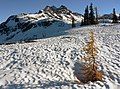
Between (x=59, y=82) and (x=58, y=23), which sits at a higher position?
(x=58, y=23)

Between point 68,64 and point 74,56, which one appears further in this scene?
point 74,56

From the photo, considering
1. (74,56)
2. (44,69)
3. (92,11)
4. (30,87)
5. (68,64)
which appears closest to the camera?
(30,87)

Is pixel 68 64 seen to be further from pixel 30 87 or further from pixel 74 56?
pixel 30 87

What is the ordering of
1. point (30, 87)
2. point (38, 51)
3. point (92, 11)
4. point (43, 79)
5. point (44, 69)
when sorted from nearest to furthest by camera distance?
1. point (30, 87)
2. point (43, 79)
3. point (44, 69)
4. point (38, 51)
5. point (92, 11)

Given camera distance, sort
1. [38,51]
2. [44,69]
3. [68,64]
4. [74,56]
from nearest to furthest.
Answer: [44,69]
[68,64]
[74,56]
[38,51]

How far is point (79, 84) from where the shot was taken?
54.4ft

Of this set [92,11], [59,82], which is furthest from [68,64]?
[92,11]

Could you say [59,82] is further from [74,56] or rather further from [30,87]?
[74,56]

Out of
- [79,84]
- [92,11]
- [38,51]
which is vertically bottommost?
[79,84]

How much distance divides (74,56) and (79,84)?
6.83m

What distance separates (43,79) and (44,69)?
2.04m

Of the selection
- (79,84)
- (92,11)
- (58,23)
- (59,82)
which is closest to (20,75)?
(59,82)

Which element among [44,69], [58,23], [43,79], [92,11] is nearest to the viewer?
[43,79]

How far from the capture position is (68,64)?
69.2ft
